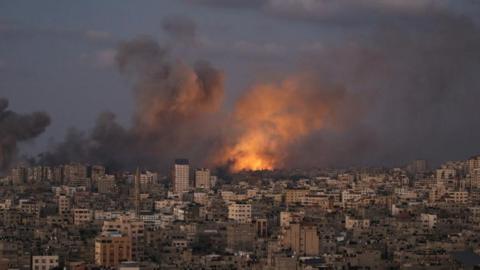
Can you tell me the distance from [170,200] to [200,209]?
15.9 feet

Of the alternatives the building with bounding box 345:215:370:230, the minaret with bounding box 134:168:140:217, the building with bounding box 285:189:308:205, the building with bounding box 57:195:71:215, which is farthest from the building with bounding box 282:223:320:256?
the building with bounding box 285:189:308:205

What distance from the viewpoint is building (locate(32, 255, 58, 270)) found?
18500 mm

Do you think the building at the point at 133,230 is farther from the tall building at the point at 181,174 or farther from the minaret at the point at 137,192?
the tall building at the point at 181,174

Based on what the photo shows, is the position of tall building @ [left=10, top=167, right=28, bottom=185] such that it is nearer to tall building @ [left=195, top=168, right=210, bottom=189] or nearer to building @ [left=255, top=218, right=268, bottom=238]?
tall building @ [left=195, top=168, right=210, bottom=189]

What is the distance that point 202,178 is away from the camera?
139 feet

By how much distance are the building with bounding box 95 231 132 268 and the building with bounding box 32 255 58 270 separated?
66cm

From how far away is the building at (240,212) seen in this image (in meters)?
27.2

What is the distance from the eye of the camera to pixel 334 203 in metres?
32.2

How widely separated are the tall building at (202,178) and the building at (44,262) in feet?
73.9

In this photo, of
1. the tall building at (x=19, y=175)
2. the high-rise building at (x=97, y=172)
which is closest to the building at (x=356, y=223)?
the high-rise building at (x=97, y=172)

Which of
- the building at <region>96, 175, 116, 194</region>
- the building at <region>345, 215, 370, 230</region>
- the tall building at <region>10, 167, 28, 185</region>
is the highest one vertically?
the tall building at <region>10, 167, 28, 185</region>

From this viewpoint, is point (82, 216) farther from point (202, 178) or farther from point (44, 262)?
point (202, 178)

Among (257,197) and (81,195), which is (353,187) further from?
(81,195)

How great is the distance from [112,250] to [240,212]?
8480mm
